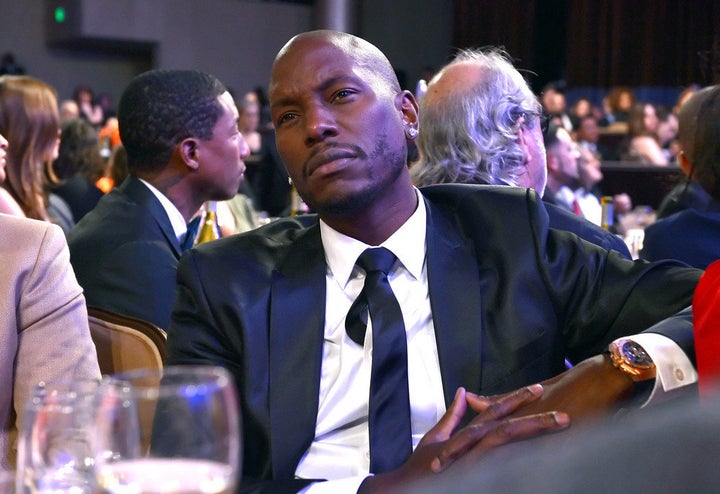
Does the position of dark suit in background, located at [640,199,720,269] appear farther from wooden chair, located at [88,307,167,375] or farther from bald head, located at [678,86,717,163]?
wooden chair, located at [88,307,167,375]

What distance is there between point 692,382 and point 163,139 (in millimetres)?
2038

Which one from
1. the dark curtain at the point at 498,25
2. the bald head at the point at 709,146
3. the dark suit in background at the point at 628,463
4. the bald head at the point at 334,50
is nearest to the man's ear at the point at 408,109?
the bald head at the point at 334,50

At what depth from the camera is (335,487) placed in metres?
1.27

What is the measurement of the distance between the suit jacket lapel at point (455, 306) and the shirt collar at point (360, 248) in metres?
0.02

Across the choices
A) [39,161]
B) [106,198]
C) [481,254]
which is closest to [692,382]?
[481,254]

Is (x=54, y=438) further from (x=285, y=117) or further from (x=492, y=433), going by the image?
(x=285, y=117)

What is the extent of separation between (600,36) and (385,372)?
13828mm

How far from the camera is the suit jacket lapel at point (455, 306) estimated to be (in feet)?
4.81

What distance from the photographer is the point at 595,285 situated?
154cm

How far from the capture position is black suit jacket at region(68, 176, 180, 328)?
96.3 inches

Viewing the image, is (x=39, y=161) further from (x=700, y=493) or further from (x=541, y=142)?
(x=700, y=493)

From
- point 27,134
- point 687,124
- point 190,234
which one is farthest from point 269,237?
point 27,134

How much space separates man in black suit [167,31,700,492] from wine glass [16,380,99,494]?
2.27 feet

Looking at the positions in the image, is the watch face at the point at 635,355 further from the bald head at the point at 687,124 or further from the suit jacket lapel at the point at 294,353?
the bald head at the point at 687,124
